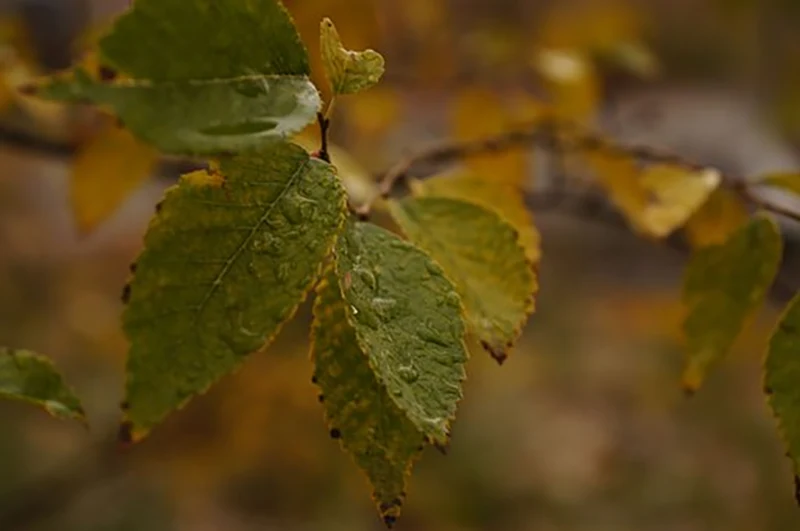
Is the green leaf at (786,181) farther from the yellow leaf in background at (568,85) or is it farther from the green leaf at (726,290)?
the yellow leaf in background at (568,85)

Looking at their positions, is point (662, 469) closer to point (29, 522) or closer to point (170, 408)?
point (29, 522)

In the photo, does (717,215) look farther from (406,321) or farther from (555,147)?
(406,321)

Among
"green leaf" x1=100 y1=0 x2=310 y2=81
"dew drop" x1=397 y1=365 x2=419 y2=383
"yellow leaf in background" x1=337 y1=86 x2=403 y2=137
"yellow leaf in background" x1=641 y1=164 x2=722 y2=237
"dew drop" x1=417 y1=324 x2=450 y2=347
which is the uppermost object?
"green leaf" x1=100 y1=0 x2=310 y2=81

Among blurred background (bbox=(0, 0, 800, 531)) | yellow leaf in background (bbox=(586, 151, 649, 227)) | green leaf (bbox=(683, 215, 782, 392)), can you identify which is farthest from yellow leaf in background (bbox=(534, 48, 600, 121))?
green leaf (bbox=(683, 215, 782, 392))

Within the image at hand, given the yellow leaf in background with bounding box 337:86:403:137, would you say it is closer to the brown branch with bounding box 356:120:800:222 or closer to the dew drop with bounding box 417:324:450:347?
the brown branch with bounding box 356:120:800:222

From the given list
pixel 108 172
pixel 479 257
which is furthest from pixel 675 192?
pixel 108 172

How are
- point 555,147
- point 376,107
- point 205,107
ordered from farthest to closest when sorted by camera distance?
1. point 376,107
2. point 555,147
3. point 205,107

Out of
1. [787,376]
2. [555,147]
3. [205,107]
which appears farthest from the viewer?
[555,147]

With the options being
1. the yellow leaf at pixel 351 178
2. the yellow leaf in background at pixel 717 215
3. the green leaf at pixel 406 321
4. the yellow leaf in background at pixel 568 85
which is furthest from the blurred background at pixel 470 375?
the green leaf at pixel 406 321
